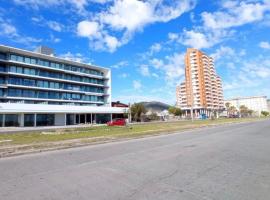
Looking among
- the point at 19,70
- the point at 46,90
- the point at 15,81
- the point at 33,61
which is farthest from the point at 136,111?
the point at 15,81

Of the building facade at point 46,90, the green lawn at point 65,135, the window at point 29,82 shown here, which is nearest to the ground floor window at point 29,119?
the building facade at point 46,90

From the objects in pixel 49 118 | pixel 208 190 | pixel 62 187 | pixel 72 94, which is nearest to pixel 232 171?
pixel 208 190

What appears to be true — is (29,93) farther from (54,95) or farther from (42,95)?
(54,95)

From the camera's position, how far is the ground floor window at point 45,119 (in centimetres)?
5672

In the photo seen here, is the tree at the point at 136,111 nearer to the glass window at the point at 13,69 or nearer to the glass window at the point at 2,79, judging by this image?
the glass window at the point at 13,69

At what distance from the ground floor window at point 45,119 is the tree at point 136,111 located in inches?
1157

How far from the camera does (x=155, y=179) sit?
6734 millimetres

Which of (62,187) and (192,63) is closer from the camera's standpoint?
(62,187)

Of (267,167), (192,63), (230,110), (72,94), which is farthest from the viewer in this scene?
(230,110)

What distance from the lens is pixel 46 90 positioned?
2601 inches

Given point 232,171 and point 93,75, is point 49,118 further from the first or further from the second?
point 232,171

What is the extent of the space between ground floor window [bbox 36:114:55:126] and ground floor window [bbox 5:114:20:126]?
4.78 m

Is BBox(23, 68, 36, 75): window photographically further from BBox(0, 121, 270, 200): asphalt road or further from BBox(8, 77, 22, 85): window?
BBox(0, 121, 270, 200): asphalt road

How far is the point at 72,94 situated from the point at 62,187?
6957 cm
